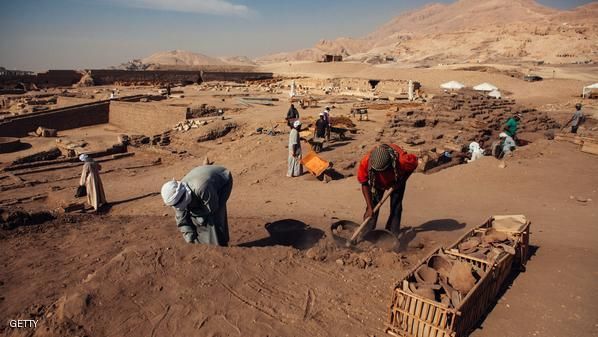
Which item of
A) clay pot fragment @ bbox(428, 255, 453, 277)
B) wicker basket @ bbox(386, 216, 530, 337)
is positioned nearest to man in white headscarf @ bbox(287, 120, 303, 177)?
clay pot fragment @ bbox(428, 255, 453, 277)

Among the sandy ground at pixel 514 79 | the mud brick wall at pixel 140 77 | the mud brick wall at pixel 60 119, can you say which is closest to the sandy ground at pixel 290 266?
the mud brick wall at pixel 60 119

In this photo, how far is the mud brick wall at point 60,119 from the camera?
1633 centimetres

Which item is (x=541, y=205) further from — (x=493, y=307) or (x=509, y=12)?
(x=509, y=12)

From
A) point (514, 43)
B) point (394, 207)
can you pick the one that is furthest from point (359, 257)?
point (514, 43)

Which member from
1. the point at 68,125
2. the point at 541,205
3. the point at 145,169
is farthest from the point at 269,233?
the point at 68,125

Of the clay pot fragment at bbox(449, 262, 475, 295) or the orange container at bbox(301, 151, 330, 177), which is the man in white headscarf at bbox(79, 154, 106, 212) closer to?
the orange container at bbox(301, 151, 330, 177)

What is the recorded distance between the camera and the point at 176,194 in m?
3.96

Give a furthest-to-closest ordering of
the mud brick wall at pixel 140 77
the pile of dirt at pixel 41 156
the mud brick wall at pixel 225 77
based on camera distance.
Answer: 1. the mud brick wall at pixel 225 77
2. the mud brick wall at pixel 140 77
3. the pile of dirt at pixel 41 156

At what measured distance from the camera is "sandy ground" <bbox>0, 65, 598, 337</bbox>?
3342 mm

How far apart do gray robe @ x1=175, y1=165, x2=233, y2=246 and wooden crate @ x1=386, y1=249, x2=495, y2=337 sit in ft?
7.41

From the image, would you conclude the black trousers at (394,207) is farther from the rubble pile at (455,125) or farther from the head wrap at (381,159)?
the rubble pile at (455,125)

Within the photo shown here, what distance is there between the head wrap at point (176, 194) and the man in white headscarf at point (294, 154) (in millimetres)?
5140

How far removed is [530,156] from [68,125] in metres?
19.3

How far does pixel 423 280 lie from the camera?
3.53m
